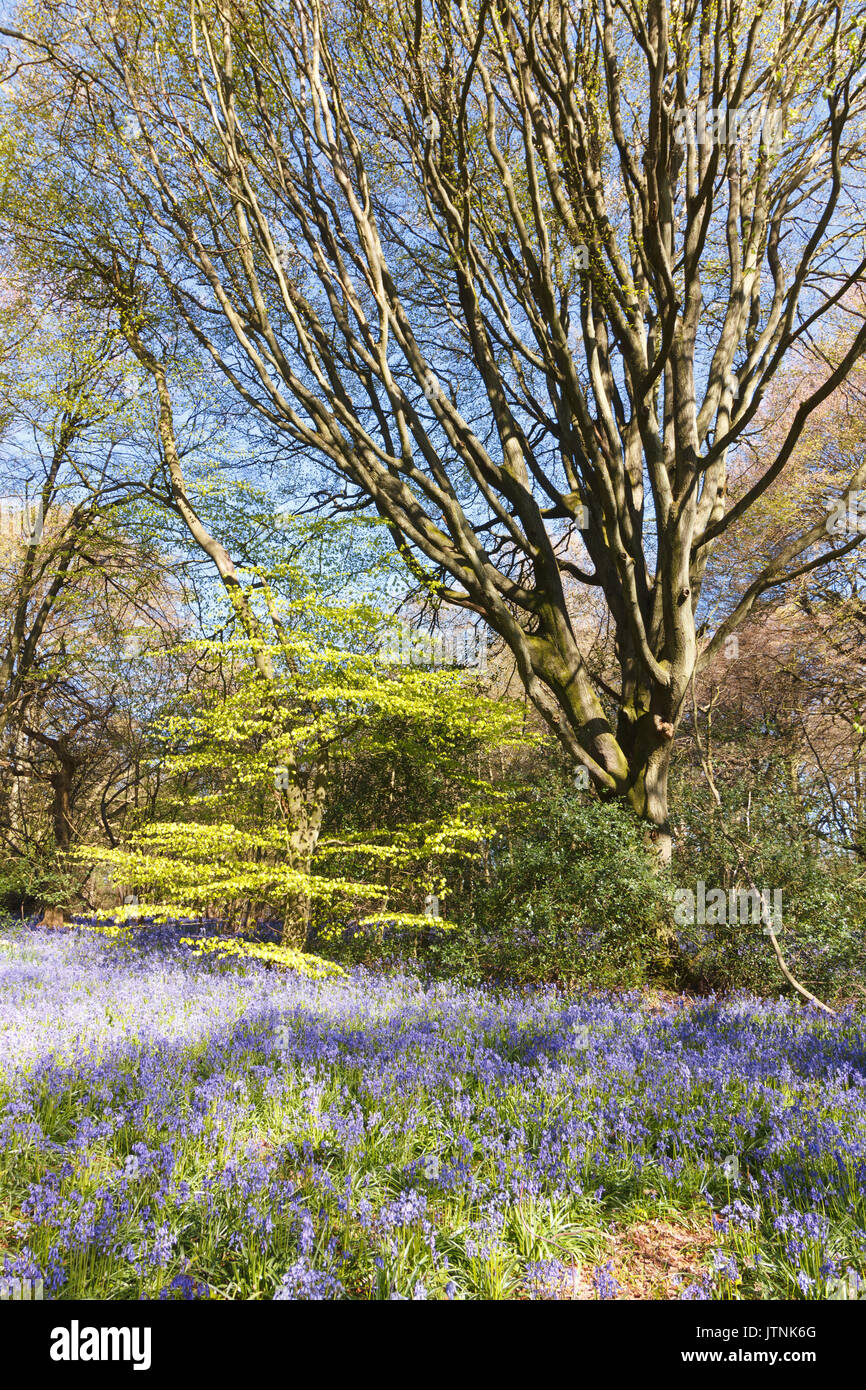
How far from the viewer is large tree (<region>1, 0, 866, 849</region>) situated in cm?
671

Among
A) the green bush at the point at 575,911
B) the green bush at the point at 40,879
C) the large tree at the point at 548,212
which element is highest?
the large tree at the point at 548,212

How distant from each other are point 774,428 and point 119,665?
1243cm

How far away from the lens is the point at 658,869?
733 cm

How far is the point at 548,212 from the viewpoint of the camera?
863cm

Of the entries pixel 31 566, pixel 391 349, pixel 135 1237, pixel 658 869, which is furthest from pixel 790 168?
pixel 31 566

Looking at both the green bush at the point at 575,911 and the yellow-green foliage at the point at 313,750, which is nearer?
the green bush at the point at 575,911

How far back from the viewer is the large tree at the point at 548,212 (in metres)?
6.71

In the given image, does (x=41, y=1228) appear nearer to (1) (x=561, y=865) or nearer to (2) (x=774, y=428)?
(1) (x=561, y=865)

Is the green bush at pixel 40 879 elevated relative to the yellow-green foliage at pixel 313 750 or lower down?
A: lower down

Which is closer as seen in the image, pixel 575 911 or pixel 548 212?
pixel 575 911

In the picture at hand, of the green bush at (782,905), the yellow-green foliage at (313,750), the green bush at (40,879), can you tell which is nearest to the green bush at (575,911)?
the green bush at (782,905)

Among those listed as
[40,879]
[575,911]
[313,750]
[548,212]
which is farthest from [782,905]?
[40,879]

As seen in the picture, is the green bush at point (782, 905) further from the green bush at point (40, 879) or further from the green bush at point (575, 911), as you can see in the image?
the green bush at point (40, 879)

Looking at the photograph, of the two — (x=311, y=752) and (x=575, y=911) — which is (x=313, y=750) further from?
(x=575, y=911)
